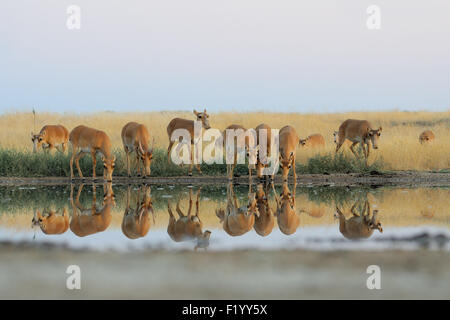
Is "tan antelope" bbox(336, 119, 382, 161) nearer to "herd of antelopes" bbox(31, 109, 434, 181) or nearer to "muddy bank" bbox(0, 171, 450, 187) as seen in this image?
"herd of antelopes" bbox(31, 109, 434, 181)

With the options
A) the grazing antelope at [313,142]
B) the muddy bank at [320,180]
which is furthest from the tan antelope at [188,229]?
the grazing antelope at [313,142]

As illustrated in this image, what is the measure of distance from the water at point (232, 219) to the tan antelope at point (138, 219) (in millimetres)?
14

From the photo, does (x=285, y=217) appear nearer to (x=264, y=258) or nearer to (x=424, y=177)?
(x=264, y=258)

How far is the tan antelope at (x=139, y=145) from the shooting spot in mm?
17969

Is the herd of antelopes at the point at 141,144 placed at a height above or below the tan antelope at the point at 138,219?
above

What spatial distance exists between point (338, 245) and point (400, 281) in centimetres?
175

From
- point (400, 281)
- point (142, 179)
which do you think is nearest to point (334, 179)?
point (142, 179)

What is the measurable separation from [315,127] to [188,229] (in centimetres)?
2863

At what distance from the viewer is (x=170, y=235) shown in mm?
8500

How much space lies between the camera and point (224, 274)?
20.2 feet

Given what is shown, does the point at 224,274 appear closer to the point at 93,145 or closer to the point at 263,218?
the point at 263,218

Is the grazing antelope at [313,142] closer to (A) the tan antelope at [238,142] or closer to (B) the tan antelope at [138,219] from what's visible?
(A) the tan antelope at [238,142]

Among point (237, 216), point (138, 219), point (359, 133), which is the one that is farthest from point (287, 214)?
point (359, 133)

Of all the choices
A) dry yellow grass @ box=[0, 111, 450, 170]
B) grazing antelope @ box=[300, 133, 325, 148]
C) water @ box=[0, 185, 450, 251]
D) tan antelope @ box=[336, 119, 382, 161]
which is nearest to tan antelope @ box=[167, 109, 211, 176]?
dry yellow grass @ box=[0, 111, 450, 170]
